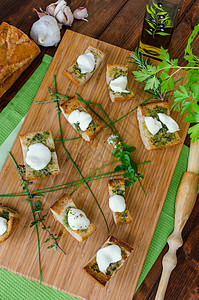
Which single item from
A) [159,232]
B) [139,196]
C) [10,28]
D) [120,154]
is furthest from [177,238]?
[10,28]

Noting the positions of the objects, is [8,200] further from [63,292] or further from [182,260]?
[182,260]

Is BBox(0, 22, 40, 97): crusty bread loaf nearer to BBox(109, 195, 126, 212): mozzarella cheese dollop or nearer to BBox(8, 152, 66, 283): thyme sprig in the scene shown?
BBox(8, 152, 66, 283): thyme sprig

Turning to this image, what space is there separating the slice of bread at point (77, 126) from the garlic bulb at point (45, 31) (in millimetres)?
570

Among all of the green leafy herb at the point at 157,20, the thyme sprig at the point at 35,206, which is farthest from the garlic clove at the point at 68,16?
the thyme sprig at the point at 35,206

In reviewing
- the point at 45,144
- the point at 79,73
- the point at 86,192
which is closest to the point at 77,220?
the point at 86,192

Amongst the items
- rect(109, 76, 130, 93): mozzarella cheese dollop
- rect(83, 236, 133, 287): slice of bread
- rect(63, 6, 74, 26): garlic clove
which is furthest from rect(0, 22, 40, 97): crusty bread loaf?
rect(83, 236, 133, 287): slice of bread

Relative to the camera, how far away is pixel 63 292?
7.41 ft

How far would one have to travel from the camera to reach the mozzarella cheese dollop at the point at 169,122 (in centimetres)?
228

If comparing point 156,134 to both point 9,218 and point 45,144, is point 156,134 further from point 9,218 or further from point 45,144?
point 9,218

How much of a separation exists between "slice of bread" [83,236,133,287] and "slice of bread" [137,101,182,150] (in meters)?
0.71

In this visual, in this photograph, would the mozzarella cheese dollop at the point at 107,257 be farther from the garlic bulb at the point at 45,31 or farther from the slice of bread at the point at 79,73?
the garlic bulb at the point at 45,31

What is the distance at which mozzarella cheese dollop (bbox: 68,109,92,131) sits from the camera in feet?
7.36

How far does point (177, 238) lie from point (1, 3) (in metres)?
2.36

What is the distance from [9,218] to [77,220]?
0.46 meters
